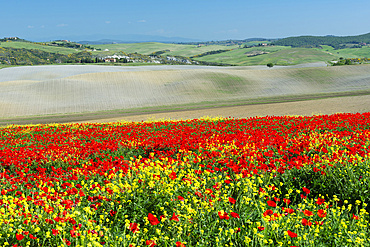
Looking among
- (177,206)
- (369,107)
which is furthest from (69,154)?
(369,107)

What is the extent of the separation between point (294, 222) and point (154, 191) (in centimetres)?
294

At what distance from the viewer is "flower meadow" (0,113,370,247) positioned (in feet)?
16.8

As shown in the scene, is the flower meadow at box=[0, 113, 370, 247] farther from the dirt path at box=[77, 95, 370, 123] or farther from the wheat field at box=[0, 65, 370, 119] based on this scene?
the wheat field at box=[0, 65, 370, 119]

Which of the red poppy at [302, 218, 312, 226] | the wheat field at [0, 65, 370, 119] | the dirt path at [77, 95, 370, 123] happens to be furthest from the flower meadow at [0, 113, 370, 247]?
the wheat field at [0, 65, 370, 119]

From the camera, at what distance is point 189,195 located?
6363 mm

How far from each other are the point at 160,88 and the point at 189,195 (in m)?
51.5

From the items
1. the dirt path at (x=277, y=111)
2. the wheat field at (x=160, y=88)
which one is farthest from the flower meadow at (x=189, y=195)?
the wheat field at (x=160, y=88)

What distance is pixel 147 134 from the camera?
48.2ft

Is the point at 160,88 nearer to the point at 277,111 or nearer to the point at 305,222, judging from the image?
the point at 277,111

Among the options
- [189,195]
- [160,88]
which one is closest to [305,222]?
[189,195]

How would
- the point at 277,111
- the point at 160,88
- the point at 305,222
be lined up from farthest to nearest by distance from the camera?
1. the point at 160,88
2. the point at 277,111
3. the point at 305,222

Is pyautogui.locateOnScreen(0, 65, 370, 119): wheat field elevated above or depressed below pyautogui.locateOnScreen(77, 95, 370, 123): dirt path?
above

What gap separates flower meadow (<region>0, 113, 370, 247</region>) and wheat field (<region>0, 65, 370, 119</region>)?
32.9 meters

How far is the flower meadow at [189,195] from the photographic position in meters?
5.11
